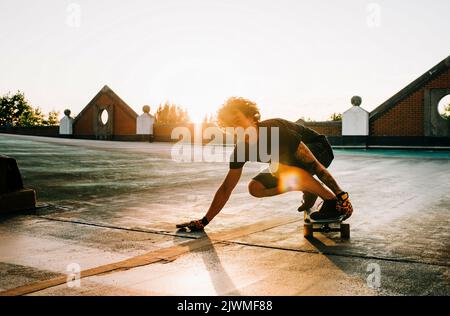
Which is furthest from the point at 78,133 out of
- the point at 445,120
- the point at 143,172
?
the point at 143,172

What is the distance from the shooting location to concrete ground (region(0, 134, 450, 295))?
124 inches

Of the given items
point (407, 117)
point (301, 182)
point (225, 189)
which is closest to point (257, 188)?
point (225, 189)

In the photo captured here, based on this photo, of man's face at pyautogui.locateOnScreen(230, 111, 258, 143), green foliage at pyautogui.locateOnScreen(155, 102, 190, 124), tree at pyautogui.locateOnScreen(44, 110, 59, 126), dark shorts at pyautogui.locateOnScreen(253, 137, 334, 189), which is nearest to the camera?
man's face at pyautogui.locateOnScreen(230, 111, 258, 143)

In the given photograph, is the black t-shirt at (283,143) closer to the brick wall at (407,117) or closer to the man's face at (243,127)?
the man's face at (243,127)

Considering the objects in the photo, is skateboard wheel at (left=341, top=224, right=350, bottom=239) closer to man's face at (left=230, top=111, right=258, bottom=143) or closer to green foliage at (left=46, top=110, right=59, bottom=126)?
man's face at (left=230, top=111, right=258, bottom=143)

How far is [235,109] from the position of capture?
4.49m

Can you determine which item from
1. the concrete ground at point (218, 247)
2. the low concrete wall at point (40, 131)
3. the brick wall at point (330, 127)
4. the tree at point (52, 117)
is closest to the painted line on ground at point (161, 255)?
the concrete ground at point (218, 247)

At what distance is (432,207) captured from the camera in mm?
6512

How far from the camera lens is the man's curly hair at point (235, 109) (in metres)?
4.50

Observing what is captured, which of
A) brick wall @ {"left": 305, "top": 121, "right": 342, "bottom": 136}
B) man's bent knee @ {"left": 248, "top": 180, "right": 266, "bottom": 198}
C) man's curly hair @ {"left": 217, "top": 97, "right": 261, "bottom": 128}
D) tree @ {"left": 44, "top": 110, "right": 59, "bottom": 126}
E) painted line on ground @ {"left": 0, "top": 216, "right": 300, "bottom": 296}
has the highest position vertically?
tree @ {"left": 44, "top": 110, "right": 59, "bottom": 126}

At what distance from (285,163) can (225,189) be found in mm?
718

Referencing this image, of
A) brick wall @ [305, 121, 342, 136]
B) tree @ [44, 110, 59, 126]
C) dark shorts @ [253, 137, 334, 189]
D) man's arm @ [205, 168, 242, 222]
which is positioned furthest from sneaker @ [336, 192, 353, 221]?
tree @ [44, 110, 59, 126]

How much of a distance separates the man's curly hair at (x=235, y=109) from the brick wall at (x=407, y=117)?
24.0 meters

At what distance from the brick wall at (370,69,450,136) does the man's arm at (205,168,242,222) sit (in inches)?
944
